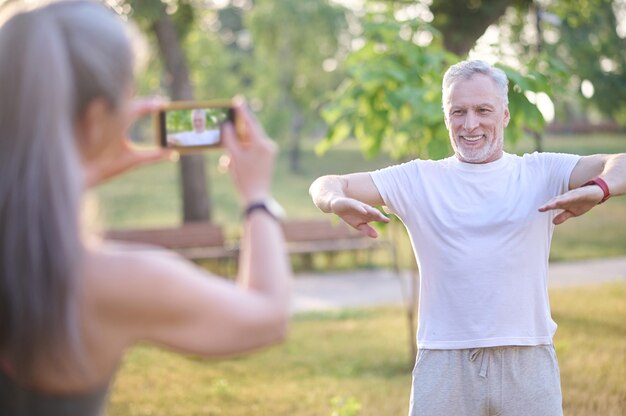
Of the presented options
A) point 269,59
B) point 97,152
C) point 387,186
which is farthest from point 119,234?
point 269,59

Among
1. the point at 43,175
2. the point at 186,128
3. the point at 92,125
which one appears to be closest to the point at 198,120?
the point at 186,128

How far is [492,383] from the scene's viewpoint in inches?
121

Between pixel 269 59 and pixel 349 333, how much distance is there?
2925 centimetres

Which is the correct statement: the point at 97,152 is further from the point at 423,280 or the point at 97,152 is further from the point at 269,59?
the point at 269,59

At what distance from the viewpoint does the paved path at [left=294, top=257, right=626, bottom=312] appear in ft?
40.3

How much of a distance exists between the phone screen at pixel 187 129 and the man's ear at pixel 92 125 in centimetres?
51

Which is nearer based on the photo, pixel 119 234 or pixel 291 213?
pixel 119 234

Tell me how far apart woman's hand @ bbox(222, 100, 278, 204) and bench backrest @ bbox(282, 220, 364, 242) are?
14.4 meters

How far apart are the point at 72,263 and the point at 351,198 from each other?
1774 mm

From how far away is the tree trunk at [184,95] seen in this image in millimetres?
17250

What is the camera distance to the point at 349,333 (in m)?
9.83

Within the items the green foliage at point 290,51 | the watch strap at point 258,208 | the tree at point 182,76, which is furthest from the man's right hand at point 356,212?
the green foliage at point 290,51

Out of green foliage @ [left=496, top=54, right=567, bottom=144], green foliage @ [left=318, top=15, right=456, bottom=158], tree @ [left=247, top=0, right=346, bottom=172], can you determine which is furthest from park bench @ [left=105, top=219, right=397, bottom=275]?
tree @ [left=247, top=0, right=346, bottom=172]

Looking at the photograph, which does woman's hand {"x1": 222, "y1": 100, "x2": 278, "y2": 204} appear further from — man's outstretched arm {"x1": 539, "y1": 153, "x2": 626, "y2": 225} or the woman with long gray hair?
man's outstretched arm {"x1": 539, "y1": 153, "x2": 626, "y2": 225}
